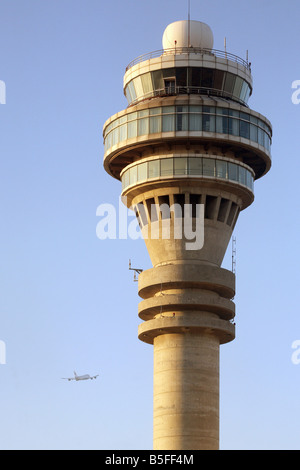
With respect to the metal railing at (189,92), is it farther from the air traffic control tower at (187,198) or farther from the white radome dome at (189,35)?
the white radome dome at (189,35)

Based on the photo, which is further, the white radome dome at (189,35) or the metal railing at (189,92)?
the white radome dome at (189,35)


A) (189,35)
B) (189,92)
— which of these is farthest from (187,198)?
(189,35)

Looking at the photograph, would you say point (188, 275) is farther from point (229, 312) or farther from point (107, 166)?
point (107, 166)

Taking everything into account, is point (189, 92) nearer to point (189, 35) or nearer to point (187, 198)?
point (189, 35)

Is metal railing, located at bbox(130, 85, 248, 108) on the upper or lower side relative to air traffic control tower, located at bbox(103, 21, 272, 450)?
upper

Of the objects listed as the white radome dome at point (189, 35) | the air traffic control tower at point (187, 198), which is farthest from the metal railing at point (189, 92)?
the white radome dome at point (189, 35)

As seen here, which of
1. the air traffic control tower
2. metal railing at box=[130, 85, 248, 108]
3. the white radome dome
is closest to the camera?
the air traffic control tower

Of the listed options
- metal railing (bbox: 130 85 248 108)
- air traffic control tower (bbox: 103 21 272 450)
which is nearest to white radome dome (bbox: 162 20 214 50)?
air traffic control tower (bbox: 103 21 272 450)

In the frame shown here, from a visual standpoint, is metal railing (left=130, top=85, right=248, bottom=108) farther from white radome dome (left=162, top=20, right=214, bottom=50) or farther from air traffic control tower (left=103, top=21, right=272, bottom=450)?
white radome dome (left=162, top=20, right=214, bottom=50)
